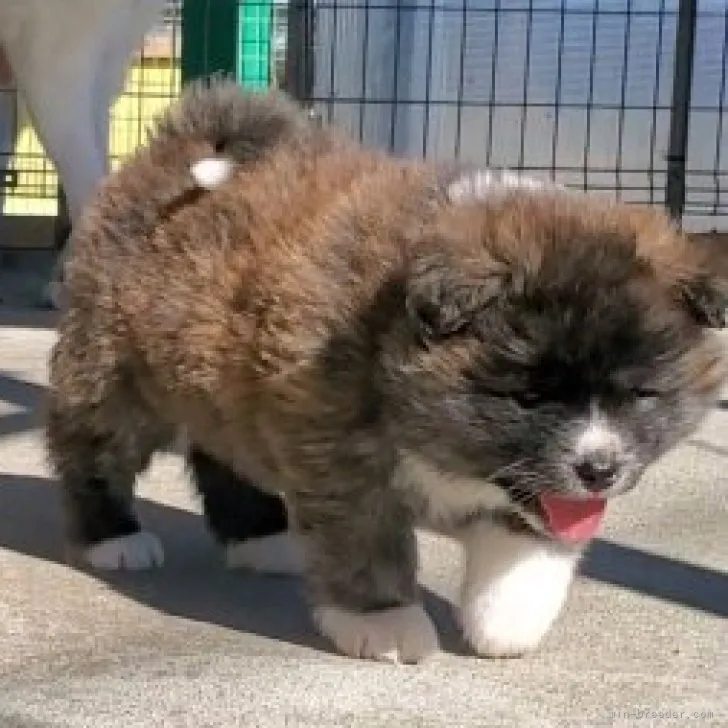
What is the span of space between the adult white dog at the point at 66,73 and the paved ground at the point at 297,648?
253 cm

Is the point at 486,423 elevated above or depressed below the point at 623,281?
below

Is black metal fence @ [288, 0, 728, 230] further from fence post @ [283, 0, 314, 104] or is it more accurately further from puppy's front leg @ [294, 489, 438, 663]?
puppy's front leg @ [294, 489, 438, 663]

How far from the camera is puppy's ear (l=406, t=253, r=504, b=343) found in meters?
2.75

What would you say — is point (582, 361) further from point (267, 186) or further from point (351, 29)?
point (351, 29)

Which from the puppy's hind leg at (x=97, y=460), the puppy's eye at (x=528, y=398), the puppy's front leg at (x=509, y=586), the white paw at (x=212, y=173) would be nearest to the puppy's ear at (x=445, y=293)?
the puppy's eye at (x=528, y=398)

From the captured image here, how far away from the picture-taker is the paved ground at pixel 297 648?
286cm

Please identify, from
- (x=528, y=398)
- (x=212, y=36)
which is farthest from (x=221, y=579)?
(x=212, y=36)

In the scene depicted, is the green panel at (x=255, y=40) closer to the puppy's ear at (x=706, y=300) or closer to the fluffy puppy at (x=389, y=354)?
the fluffy puppy at (x=389, y=354)

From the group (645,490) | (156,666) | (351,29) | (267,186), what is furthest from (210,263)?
(351,29)

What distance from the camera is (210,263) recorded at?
3242 millimetres

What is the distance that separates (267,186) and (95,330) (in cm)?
41

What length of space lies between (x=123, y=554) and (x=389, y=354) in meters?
0.94

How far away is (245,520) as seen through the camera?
3646 millimetres

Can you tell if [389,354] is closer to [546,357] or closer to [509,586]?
[546,357]
